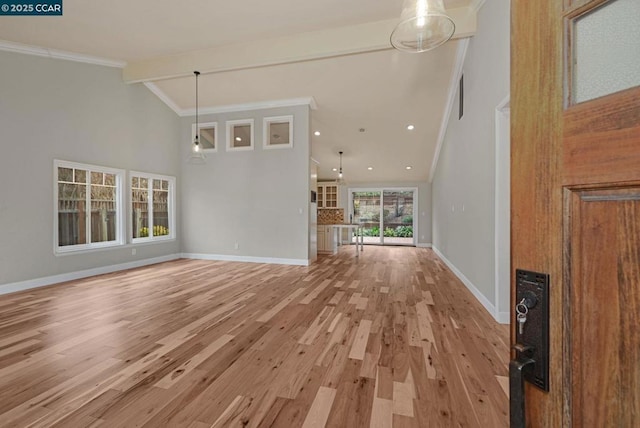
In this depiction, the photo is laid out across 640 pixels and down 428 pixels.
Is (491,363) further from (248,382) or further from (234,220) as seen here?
(234,220)

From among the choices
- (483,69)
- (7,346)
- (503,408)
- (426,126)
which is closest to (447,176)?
(426,126)

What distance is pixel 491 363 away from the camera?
2104mm

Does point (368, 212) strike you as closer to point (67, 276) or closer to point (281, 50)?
point (281, 50)

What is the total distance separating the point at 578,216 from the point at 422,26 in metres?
2.13

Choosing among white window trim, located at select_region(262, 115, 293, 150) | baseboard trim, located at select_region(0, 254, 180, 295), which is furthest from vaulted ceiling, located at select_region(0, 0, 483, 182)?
baseboard trim, located at select_region(0, 254, 180, 295)

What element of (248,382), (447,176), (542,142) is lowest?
(248,382)

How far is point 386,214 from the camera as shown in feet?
34.4

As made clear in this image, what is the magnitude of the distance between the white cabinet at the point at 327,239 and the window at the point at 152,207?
3.74 meters

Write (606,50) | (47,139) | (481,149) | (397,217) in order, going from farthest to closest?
(397,217)
(47,139)
(481,149)
(606,50)

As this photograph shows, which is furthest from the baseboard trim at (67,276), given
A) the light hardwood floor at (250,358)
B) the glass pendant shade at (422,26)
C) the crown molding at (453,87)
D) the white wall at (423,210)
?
the white wall at (423,210)

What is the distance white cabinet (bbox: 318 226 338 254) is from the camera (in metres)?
7.86

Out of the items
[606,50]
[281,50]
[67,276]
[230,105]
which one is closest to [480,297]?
[606,50]

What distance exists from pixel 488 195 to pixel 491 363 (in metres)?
1.77

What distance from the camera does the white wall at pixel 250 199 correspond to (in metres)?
5.98
